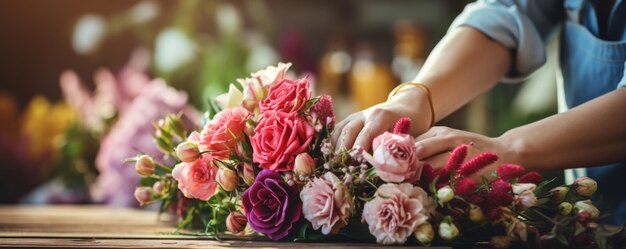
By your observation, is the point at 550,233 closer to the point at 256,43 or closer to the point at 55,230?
the point at 55,230

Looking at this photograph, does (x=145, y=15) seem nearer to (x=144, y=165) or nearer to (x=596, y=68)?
(x=144, y=165)

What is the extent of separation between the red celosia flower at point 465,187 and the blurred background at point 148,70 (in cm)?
73

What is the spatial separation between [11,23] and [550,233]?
2690mm

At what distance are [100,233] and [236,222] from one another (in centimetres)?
21

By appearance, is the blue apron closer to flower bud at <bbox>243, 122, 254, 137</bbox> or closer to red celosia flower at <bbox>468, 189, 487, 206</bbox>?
red celosia flower at <bbox>468, 189, 487, 206</bbox>

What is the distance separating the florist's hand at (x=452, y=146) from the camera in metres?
0.80

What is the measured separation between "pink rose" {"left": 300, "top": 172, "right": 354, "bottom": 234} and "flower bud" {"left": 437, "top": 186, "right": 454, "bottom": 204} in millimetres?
97

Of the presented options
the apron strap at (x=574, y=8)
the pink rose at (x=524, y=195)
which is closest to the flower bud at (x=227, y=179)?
the pink rose at (x=524, y=195)

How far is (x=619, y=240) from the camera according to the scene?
Result: 0.72 meters

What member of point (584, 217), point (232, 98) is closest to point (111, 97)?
point (232, 98)

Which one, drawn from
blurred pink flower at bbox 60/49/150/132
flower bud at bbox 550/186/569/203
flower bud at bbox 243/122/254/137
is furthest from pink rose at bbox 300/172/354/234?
blurred pink flower at bbox 60/49/150/132

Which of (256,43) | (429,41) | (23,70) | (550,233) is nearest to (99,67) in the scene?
(23,70)

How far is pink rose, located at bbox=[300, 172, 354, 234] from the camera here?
0.73 meters

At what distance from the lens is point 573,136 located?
886 millimetres
